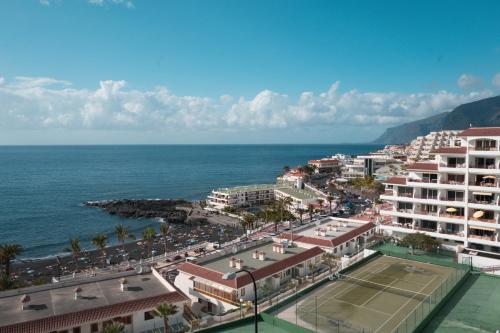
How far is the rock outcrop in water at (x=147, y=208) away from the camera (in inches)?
4343

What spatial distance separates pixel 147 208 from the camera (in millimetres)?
119562

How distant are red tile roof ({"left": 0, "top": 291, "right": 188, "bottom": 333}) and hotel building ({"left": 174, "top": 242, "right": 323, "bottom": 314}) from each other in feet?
14.5

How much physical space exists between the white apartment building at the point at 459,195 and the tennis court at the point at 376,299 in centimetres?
1128

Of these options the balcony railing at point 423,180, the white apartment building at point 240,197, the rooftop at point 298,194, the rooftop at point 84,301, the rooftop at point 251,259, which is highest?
the balcony railing at point 423,180

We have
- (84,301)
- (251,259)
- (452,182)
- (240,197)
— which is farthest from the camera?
(240,197)

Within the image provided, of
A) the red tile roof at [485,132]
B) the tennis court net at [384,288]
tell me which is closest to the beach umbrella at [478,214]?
the red tile roof at [485,132]

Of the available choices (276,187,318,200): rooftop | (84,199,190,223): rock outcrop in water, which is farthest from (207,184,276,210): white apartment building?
(84,199,190,223): rock outcrop in water

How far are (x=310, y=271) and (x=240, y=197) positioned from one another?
76325 mm

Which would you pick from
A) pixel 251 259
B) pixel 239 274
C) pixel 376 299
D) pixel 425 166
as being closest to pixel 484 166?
pixel 425 166

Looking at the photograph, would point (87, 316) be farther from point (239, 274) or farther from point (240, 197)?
point (240, 197)

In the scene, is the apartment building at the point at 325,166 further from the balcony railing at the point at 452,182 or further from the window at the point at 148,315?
the window at the point at 148,315

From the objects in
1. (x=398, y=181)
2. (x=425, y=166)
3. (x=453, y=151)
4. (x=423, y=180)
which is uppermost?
(x=453, y=151)

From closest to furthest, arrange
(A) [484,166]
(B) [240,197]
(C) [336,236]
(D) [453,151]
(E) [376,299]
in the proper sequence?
(E) [376,299], (A) [484,166], (D) [453,151], (C) [336,236], (B) [240,197]

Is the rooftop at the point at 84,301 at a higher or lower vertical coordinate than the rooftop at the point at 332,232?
lower
